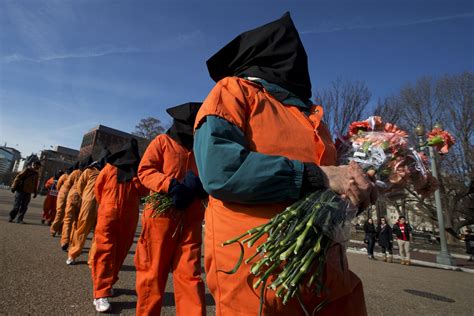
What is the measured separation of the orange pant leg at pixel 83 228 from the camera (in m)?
5.55

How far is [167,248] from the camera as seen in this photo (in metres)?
3.04

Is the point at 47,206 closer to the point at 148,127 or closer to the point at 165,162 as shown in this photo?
the point at 165,162

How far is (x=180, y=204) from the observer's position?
299 centimetres

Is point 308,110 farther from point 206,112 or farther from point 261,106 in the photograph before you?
point 206,112

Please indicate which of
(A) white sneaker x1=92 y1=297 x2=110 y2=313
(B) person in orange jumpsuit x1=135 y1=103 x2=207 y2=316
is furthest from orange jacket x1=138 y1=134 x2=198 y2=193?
(A) white sneaker x1=92 y1=297 x2=110 y2=313

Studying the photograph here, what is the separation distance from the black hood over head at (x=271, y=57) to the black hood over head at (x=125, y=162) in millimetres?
2994

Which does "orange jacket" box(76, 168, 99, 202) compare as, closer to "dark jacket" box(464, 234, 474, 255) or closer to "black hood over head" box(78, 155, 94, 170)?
"black hood over head" box(78, 155, 94, 170)

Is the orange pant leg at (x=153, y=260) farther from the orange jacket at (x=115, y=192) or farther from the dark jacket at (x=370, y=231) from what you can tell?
the dark jacket at (x=370, y=231)

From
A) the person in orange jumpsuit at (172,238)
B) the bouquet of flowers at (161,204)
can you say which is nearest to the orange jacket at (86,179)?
the person in orange jumpsuit at (172,238)

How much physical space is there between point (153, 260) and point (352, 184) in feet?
7.64

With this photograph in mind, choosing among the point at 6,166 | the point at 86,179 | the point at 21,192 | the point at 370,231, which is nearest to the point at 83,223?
the point at 86,179

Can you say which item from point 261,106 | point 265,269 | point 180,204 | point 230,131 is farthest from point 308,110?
point 180,204

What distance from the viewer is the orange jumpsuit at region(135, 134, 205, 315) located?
9.18 feet

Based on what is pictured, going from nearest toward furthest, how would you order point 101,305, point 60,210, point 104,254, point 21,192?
point 101,305, point 104,254, point 60,210, point 21,192
